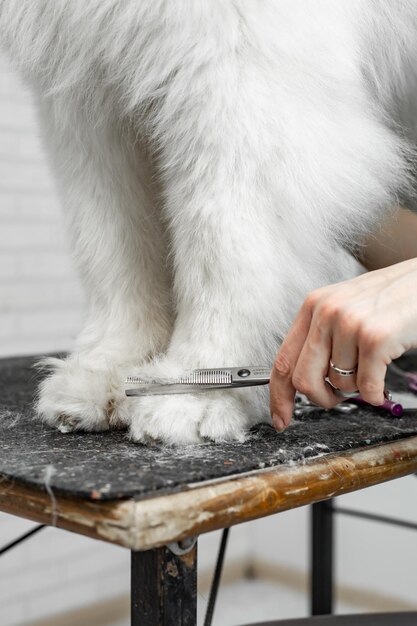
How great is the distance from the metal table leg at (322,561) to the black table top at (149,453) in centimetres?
62

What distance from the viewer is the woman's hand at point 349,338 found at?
0.56m

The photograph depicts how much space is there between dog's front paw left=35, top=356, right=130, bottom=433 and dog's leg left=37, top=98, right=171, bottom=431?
0.04 meters

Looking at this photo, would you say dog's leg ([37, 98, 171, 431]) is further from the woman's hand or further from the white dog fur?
the woman's hand

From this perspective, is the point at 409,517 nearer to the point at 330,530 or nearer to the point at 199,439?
the point at 330,530

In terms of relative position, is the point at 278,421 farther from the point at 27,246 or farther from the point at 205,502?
the point at 27,246

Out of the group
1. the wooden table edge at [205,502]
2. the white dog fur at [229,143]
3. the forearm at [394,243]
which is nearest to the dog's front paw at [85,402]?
the white dog fur at [229,143]

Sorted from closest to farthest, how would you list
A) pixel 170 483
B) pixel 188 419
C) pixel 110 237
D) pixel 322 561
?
pixel 170 483 → pixel 188 419 → pixel 110 237 → pixel 322 561

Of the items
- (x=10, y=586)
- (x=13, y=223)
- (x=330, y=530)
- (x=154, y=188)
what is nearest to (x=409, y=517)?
(x=330, y=530)

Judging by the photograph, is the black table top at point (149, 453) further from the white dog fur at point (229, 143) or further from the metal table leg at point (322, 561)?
the metal table leg at point (322, 561)

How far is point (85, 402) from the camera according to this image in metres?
0.67

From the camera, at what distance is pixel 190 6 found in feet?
2.05

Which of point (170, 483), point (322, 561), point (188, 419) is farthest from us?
point (322, 561)

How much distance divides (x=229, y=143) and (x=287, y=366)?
173 millimetres

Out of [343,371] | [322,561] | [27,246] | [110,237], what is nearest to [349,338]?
[343,371]
